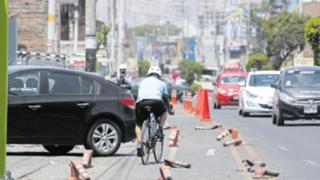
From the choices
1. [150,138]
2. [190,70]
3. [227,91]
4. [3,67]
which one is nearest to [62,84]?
[150,138]

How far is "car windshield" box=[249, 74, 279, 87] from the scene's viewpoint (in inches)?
1451

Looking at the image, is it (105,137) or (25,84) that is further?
(105,137)

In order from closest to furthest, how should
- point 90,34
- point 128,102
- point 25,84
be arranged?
point 25,84 < point 128,102 < point 90,34

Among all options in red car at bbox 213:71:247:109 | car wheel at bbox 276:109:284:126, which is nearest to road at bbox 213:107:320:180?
car wheel at bbox 276:109:284:126

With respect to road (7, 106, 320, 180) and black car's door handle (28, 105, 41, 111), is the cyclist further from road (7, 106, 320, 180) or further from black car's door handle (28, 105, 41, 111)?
black car's door handle (28, 105, 41, 111)

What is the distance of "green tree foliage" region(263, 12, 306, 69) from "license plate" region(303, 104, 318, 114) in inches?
1944

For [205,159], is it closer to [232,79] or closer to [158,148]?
[158,148]

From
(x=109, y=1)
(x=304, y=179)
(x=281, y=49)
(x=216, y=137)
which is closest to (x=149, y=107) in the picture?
(x=304, y=179)

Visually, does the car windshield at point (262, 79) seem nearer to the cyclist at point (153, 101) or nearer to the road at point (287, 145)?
the road at point (287, 145)

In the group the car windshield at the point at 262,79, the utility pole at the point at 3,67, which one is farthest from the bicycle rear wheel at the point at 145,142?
the car windshield at the point at 262,79

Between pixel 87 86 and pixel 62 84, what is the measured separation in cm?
51

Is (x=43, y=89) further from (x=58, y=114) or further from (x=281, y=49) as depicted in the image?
(x=281, y=49)

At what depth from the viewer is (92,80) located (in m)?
18.8

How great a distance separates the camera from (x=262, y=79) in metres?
37.3
